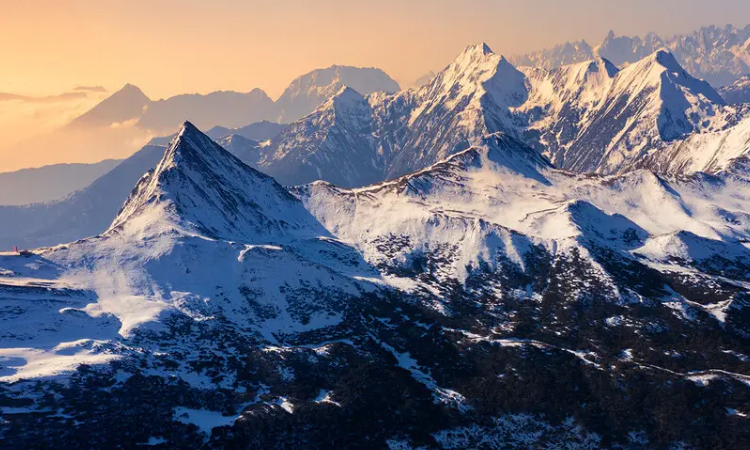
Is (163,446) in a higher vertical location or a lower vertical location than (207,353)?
lower

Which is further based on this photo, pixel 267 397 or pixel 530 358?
pixel 530 358

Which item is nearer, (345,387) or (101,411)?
(101,411)

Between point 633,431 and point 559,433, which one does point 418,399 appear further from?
point 633,431

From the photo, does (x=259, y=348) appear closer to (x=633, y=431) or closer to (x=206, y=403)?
(x=206, y=403)

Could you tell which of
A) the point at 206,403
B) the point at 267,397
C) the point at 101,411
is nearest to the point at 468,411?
the point at 267,397

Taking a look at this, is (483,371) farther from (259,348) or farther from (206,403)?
(206,403)

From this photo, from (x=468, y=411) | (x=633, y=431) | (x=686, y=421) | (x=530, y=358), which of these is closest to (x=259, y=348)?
(x=468, y=411)

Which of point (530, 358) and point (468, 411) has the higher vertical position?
point (530, 358)

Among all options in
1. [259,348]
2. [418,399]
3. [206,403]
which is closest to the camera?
[206,403]

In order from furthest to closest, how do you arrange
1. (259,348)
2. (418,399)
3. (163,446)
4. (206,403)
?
1. (259,348)
2. (418,399)
3. (206,403)
4. (163,446)
